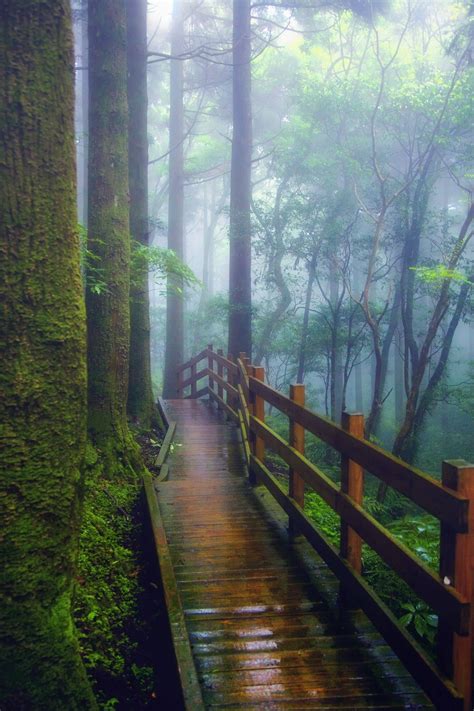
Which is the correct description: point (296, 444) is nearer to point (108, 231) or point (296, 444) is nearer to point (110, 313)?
point (110, 313)

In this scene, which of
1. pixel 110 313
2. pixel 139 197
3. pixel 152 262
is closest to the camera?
pixel 110 313

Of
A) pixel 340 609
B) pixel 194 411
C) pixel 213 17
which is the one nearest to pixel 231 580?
pixel 340 609

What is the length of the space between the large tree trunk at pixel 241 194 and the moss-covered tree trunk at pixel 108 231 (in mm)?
7770

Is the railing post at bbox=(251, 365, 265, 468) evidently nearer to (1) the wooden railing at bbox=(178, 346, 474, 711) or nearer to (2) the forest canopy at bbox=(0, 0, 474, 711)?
(2) the forest canopy at bbox=(0, 0, 474, 711)

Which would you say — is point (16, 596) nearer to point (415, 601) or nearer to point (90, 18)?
point (415, 601)

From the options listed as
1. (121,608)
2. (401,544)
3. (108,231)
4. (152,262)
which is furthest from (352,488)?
(152,262)

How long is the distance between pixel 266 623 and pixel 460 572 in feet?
5.56

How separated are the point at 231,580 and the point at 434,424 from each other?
23.7 metres

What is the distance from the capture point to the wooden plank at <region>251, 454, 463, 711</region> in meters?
2.54

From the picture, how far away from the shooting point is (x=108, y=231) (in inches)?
297

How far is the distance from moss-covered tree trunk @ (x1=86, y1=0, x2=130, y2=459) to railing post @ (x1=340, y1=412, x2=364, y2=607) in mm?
3789

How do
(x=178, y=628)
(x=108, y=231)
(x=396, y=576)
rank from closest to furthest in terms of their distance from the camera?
(x=178, y=628), (x=396, y=576), (x=108, y=231)

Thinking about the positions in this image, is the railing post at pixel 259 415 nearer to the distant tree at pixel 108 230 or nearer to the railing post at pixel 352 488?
the distant tree at pixel 108 230

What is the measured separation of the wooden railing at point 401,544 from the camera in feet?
8.02
